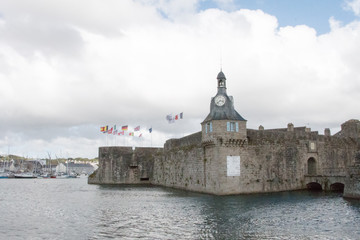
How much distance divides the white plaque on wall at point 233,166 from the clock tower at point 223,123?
4.70 ft

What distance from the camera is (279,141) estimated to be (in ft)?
121

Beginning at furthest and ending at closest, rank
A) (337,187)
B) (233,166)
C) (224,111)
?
(337,187)
(224,111)
(233,166)

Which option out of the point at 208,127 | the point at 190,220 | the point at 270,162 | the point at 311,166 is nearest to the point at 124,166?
the point at 208,127

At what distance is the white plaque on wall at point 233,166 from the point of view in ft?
105

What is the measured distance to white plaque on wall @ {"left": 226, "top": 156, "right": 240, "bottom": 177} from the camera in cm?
3203

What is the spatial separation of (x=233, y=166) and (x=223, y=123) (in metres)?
4.17

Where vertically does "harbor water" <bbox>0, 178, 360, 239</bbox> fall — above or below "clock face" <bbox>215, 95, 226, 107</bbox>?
below

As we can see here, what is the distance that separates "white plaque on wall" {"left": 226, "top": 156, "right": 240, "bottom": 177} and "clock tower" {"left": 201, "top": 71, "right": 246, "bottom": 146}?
4.70ft

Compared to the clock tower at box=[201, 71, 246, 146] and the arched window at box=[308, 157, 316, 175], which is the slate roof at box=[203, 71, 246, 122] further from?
the arched window at box=[308, 157, 316, 175]

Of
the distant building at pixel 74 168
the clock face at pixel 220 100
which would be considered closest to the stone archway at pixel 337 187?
the clock face at pixel 220 100

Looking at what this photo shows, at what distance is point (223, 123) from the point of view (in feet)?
106

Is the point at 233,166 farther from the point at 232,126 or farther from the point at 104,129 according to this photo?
the point at 104,129

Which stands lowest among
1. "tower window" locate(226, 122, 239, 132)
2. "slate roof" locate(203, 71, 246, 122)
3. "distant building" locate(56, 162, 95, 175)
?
"distant building" locate(56, 162, 95, 175)

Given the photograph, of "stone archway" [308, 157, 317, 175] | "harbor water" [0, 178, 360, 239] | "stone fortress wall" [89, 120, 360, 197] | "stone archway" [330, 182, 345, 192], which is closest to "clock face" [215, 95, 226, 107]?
"stone fortress wall" [89, 120, 360, 197]
